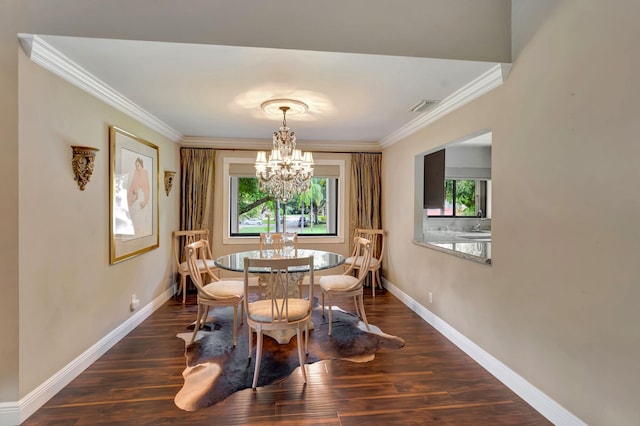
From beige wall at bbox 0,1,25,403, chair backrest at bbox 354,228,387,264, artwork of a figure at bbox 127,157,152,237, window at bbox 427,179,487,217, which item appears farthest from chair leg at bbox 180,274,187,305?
window at bbox 427,179,487,217

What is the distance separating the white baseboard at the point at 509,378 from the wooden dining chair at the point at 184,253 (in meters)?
3.01

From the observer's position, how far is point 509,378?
2324mm

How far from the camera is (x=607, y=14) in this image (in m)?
1.62

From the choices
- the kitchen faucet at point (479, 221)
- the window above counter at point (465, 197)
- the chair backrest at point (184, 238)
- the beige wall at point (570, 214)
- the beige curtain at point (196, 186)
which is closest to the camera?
the beige wall at point (570, 214)

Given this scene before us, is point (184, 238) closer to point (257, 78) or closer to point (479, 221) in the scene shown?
point (257, 78)

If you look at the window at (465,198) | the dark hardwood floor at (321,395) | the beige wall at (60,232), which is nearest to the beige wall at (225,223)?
the beige wall at (60,232)

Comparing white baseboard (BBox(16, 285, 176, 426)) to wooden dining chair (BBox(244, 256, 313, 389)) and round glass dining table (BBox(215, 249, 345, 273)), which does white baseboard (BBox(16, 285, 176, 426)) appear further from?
wooden dining chair (BBox(244, 256, 313, 389))

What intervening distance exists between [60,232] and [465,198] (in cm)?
614

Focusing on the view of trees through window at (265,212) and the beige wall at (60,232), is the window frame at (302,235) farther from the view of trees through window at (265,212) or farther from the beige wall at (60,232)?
the beige wall at (60,232)

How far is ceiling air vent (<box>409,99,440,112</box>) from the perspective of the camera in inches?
122

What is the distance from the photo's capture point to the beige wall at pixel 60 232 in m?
1.98

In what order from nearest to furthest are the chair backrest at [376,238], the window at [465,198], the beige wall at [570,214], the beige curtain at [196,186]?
the beige wall at [570,214] → the beige curtain at [196,186] → the chair backrest at [376,238] → the window at [465,198]

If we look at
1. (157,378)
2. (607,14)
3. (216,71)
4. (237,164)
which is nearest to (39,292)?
(157,378)

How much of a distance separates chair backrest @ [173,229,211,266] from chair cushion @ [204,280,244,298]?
1420 mm
